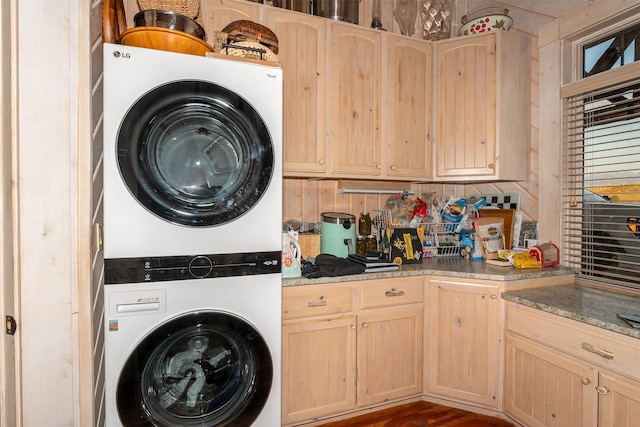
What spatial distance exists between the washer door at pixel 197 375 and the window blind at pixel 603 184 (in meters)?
2.07

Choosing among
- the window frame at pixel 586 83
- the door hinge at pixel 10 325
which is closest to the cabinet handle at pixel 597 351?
the window frame at pixel 586 83

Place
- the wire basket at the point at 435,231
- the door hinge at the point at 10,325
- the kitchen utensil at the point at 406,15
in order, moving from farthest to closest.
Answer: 1. the kitchen utensil at the point at 406,15
2. the wire basket at the point at 435,231
3. the door hinge at the point at 10,325

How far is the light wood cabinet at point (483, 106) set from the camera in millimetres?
2309

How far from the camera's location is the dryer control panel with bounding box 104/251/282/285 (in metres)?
1.23

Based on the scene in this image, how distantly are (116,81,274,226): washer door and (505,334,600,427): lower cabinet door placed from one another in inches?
64.2

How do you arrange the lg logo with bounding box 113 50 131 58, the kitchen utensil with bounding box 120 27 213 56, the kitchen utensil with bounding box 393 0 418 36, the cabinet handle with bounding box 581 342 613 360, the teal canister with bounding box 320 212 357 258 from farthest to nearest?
the kitchen utensil with bounding box 393 0 418 36 → the teal canister with bounding box 320 212 357 258 → the cabinet handle with bounding box 581 342 613 360 → the kitchen utensil with bounding box 120 27 213 56 → the lg logo with bounding box 113 50 131 58

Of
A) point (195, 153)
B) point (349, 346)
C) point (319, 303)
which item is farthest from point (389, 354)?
point (195, 153)

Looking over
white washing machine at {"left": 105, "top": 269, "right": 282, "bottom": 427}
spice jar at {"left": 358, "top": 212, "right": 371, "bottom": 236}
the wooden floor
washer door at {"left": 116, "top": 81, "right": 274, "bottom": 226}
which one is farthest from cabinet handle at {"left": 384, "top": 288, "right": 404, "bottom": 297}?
washer door at {"left": 116, "top": 81, "right": 274, "bottom": 226}

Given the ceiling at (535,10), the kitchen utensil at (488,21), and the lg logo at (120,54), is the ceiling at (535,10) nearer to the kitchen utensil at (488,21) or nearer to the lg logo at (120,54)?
the kitchen utensil at (488,21)

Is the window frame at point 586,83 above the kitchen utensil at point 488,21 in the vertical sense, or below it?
below

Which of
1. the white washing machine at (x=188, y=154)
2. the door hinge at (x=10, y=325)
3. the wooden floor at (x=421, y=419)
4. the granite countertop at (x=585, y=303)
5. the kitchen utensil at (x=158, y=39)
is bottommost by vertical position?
the wooden floor at (x=421, y=419)

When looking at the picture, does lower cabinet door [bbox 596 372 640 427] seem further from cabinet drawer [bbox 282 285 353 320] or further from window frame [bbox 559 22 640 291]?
cabinet drawer [bbox 282 285 353 320]

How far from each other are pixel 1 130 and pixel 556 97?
9.38ft

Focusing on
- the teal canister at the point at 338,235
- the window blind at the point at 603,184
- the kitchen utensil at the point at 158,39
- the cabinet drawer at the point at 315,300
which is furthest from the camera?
the teal canister at the point at 338,235
